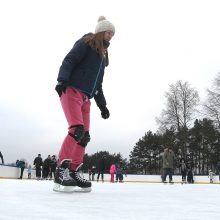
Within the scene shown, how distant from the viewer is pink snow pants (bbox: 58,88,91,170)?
312 cm

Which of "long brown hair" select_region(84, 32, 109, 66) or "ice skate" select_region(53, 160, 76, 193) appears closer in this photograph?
"ice skate" select_region(53, 160, 76, 193)

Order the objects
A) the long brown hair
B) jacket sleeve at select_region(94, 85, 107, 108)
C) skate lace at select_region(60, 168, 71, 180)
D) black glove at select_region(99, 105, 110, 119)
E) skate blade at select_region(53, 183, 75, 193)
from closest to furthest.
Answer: skate blade at select_region(53, 183, 75, 193), skate lace at select_region(60, 168, 71, 180), the long brown hair, jacket sleeve at select_region(94, 85, 107, 108), black glove at select_region(99, 105, 110, 119)

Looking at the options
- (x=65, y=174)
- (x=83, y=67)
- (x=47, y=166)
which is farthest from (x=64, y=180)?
(x=47, y=166)

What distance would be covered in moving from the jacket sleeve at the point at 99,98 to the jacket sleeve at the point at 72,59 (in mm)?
540

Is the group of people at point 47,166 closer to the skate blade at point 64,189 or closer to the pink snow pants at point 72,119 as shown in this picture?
the pink snow pants at point 72,119

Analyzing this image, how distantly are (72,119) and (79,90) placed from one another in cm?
29

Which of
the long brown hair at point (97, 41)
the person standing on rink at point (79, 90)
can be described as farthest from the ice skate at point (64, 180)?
the long brown hair at point (97, 41)

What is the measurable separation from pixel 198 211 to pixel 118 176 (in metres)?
21.4

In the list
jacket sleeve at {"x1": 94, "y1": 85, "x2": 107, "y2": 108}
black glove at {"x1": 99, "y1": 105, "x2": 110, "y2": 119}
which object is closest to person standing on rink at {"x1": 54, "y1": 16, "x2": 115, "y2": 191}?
jacket sleeve at {"x1": 94, "y1": 85, "x2": 107, "y2": 108}

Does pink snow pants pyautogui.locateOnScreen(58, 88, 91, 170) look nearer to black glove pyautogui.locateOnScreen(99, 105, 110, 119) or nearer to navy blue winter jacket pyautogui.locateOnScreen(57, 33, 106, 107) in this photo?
navy blue winter jacket pyautogui.locateOnScreen(57, 33, 106, 107)

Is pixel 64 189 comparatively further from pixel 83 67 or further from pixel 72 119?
pixel 83 67

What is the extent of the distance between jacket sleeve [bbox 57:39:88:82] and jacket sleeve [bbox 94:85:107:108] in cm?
54

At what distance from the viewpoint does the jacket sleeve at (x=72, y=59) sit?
3.09 metres

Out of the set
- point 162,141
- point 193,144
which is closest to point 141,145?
point 193,144
